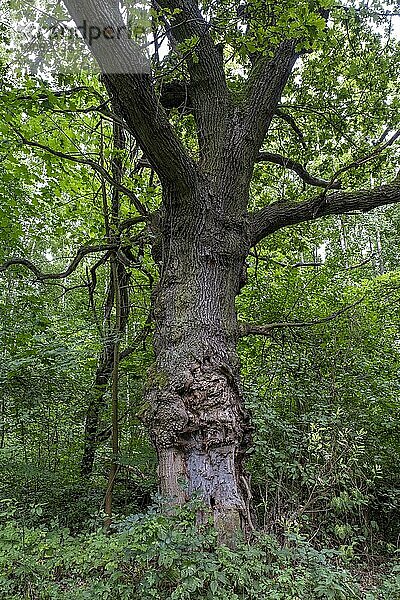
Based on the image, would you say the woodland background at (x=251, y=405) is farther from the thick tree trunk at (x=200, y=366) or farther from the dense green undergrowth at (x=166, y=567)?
the thick tree trunk at (x=200, y=366)

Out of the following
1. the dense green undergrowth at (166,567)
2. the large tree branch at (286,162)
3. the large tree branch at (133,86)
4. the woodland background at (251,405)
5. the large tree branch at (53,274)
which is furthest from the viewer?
the large tree branch at (286,162)

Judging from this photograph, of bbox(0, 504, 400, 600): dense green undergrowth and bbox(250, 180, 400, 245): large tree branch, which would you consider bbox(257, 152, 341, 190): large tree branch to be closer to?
bbox(250, 180, 400, 245): large tree branch

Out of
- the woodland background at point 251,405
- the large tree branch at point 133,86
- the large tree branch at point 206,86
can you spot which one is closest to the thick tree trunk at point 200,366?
the woodland background at point 251,405

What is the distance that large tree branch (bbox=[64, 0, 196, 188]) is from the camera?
9.78 feet

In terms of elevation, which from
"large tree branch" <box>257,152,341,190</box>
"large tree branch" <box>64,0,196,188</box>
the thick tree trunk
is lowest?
the thick tree trunk

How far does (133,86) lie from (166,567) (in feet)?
9.87

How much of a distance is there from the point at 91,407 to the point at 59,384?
18.7 inches

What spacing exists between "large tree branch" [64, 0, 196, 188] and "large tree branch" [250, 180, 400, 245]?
3.49 ft

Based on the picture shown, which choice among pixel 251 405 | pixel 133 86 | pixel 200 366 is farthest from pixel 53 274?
pixel 251 405

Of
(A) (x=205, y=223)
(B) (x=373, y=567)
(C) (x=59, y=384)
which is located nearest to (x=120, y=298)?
(C) (x=59, y=384)

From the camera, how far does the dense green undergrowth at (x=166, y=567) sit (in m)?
2.47

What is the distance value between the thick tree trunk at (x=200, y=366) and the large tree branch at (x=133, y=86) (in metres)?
0.42

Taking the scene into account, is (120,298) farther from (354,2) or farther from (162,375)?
(354,2)

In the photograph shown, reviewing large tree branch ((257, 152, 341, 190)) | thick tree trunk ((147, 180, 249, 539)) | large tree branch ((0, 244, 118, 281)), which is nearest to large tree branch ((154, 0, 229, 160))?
thick tree trunk ((147, 180, 249, 539))
